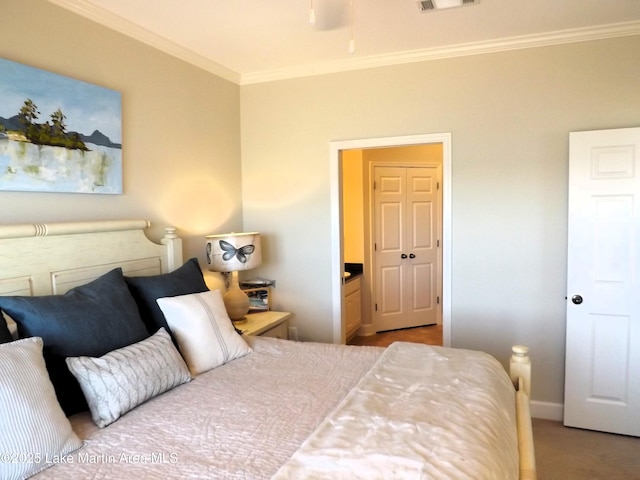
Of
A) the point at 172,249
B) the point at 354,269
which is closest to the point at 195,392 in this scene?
the point at 172,249

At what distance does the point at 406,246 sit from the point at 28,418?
466 cm

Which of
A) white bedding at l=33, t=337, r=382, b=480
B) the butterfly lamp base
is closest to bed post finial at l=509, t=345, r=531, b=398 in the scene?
white bedding at l=33, t=337, r=382, b=480

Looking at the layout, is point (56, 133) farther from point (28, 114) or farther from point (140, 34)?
point (140, 34)

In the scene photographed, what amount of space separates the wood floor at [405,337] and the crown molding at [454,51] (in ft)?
9.39

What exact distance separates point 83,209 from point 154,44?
1.23 metres

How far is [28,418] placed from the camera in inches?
56.1

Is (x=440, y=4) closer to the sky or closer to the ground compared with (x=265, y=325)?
closer to the sky

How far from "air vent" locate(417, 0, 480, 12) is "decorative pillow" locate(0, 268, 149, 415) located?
85.1 inches

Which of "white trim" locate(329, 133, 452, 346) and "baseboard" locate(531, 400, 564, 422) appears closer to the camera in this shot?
"baseboard" locate(531, 400, 564, 422)

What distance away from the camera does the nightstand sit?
10.5 ft

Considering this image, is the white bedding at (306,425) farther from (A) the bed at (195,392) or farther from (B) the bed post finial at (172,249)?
(B) the bed post finial at (172,249)

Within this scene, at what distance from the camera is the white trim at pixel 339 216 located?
3467 millimetres

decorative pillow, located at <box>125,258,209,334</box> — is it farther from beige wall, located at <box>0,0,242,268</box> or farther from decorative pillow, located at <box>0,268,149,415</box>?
beige wall, located at <box>0,0,242,268</box>

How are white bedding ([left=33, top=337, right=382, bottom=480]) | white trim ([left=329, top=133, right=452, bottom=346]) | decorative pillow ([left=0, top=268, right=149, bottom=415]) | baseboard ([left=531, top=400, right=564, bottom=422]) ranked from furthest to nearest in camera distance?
white trim ([left=329, top=133, right=452, bottom=346]) < baseboard ([left=531, top=400, right=564, bottom=422]) < decorative pillow ([left=0, top=268, right=149, bottom=415]) < white bedding ([left=33, top=337, right=382, bottom=480])
